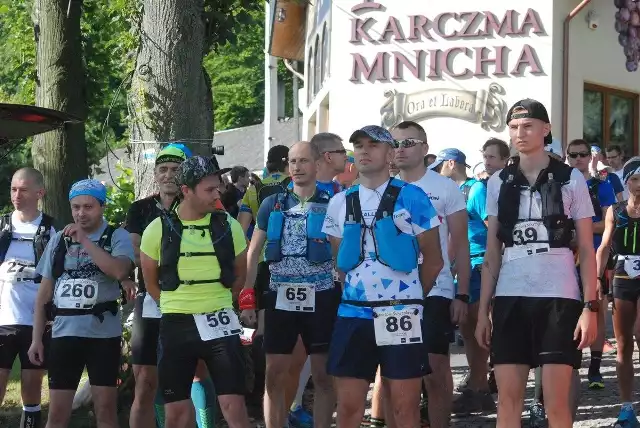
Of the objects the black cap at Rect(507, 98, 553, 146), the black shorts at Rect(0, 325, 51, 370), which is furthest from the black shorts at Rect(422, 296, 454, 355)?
the black shorts at Rect(0, 325, 51, 370)

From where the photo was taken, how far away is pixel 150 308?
7.51 meters

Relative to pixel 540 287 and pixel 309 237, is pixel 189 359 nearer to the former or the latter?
pixel 309 237

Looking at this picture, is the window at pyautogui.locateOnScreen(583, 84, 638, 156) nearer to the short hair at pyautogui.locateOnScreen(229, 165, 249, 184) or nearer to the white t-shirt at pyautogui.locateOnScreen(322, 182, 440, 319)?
the short hair at pyautogui.locateOnScreen(229, 165, 249, 184)

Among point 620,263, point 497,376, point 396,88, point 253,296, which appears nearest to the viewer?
point 497,376

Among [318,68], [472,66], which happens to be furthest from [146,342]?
[318,68]

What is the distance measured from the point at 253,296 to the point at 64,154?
28.4 ft

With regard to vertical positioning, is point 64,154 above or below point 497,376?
above

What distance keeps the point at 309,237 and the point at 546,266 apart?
1.94m

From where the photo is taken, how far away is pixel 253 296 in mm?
7523

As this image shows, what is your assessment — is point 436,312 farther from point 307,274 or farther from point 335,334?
point 335,334

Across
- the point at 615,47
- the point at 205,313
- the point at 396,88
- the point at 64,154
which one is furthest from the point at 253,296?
the point at 615,47

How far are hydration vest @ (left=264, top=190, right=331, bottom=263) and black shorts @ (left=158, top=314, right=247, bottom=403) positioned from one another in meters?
1.28

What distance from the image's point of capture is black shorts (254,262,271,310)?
7.91 m

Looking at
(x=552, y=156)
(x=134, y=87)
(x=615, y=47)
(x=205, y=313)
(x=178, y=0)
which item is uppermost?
(x=615, y=47)
